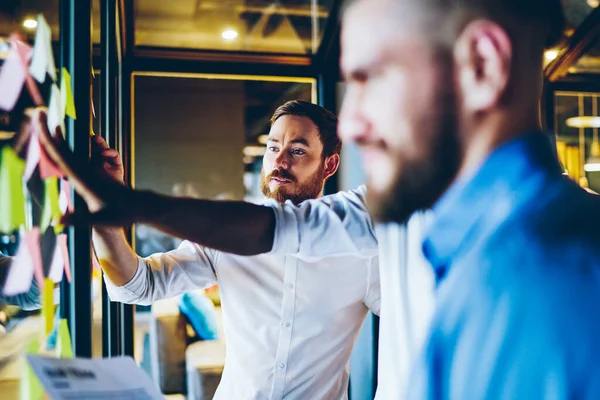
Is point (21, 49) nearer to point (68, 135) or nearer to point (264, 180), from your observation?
point (68, 135)

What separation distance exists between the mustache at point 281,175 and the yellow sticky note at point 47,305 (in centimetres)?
100

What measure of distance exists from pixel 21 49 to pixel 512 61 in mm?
539

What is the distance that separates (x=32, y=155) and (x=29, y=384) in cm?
27

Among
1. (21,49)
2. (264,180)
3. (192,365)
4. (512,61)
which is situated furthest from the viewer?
(192,365)

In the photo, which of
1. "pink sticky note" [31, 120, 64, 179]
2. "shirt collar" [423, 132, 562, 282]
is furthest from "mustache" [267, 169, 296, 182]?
"shirt collar" [423, 132, 562, 282]

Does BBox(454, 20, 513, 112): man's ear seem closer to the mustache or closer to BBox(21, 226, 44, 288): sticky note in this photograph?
BBox(21, 226, 44, 288): sticky note

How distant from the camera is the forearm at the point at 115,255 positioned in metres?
1.18

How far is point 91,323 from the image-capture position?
0.94 metres

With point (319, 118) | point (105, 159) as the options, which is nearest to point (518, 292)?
point (105, 159)

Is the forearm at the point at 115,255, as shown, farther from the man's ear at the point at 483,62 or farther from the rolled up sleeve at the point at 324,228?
the man's ear at the point at 483,62

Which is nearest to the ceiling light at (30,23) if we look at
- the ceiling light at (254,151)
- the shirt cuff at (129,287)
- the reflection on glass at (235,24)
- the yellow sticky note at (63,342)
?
the yellow sticky note at (63,342)

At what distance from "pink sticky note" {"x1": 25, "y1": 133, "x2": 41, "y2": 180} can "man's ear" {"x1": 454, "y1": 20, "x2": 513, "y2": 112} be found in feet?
1.59

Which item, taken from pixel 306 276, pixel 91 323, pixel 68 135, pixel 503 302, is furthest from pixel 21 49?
pixel 306 276

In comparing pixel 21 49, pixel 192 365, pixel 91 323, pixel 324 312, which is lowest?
pixel 192 365
